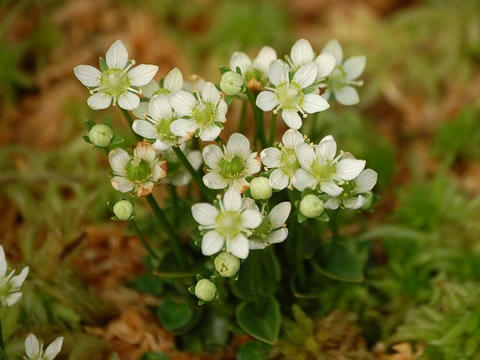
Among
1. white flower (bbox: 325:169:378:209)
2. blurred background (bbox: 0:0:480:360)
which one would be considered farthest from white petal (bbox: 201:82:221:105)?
blurred background (bbox: 0:0:480:360)

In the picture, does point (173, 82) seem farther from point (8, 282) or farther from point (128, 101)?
point (8, 282)

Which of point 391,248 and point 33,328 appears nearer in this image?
point 33,328

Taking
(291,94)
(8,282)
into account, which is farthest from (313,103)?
(8,282)

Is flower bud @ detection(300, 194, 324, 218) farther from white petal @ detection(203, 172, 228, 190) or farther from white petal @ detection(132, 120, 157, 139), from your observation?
white petal @ detection(132, 120, 157, 139)

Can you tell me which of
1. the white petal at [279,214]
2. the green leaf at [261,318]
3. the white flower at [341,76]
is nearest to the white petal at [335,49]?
the white flower at [341,76]

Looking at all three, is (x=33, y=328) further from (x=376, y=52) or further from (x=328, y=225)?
(x=376, y=52)

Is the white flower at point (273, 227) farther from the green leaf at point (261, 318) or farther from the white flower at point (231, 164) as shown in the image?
the green leaf at point (261, 318)

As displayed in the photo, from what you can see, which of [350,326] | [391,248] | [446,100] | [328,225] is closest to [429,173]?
[446,100]
